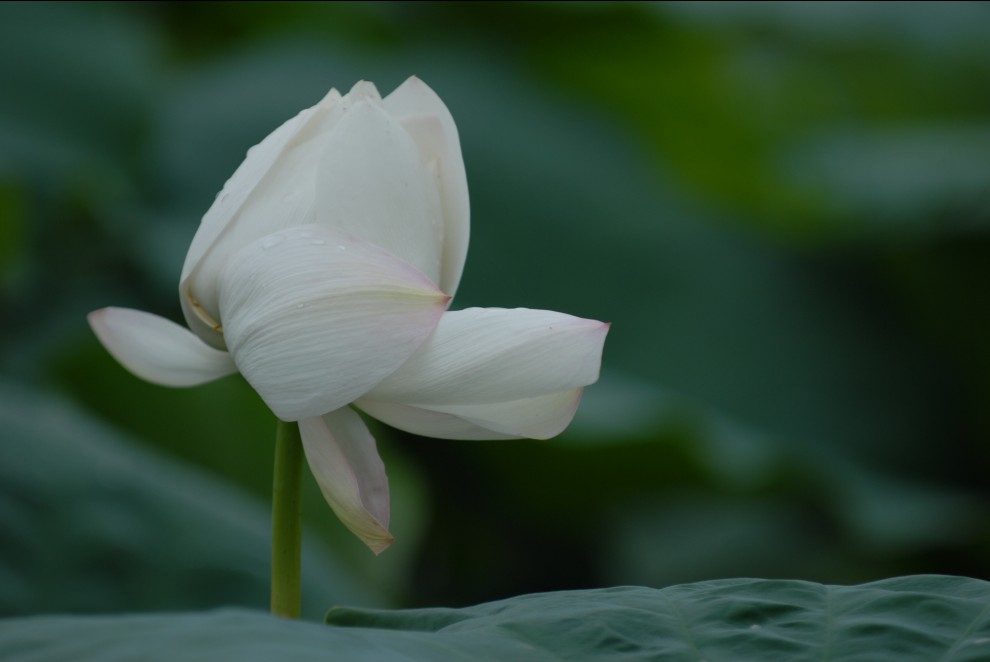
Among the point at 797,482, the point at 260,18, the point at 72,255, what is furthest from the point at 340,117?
the point at 260,18

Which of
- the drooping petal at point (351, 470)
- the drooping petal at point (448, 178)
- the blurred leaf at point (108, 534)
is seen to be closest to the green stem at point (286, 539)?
the drooping petal at point (351, 470)

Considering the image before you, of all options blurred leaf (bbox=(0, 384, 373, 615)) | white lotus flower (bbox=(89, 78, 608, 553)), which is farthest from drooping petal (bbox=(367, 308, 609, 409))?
blurred leaf (bbox=(0, 384, 373, 615))

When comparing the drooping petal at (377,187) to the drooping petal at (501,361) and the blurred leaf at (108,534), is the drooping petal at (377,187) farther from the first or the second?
the blurred leaf at (108,534)

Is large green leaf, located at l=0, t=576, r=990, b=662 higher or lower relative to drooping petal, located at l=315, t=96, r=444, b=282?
lower

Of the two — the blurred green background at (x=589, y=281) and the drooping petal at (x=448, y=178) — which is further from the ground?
the blurred green background at (x=589, y=281)

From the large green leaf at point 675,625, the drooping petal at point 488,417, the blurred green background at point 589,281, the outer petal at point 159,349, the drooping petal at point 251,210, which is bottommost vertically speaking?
the large green leaf at point 675,625

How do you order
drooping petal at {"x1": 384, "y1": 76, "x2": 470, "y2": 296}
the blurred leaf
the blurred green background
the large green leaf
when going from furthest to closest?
the blurred green background, the blurred leaf, drooping petal at {"x1": 384, "y1": 76, "x2": 470, "y2": 296}, the large green leaf

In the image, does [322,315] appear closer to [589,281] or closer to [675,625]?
[675,625]

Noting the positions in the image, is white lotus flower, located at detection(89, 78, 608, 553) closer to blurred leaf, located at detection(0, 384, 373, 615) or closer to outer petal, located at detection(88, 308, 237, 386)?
outer petal, located at detection(88, 308, 237, 386)
